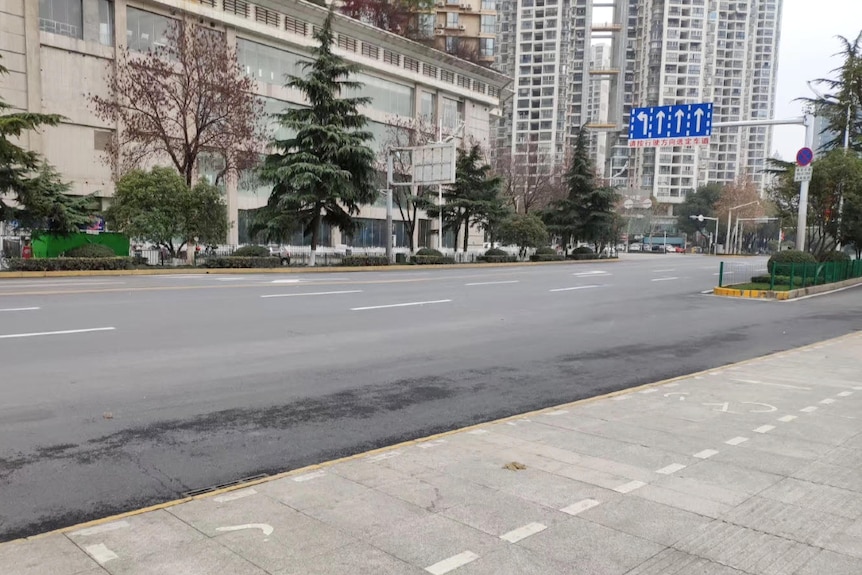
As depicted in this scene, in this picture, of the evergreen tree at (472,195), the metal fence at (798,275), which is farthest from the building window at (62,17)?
the metal fence at (798,275)

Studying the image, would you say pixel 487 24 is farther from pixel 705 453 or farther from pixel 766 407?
pixel 705 453

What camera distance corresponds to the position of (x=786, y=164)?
97.2 feet

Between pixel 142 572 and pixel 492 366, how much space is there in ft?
20.2

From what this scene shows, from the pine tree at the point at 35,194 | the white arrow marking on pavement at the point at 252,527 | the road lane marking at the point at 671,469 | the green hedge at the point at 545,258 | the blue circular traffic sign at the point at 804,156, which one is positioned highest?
the blue circular traffic sign at the point at 804,156

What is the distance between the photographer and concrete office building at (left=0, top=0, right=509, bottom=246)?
3594cm

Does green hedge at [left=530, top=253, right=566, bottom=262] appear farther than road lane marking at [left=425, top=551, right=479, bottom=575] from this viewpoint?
Yes

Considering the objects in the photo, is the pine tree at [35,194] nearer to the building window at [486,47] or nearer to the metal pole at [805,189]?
the metal pole at [805,189]

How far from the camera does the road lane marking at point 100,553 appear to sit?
3.23 meters

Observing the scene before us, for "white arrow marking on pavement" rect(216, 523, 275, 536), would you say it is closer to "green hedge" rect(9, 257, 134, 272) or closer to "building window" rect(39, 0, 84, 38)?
"green hedge" rect(9, 257, 134, 272)

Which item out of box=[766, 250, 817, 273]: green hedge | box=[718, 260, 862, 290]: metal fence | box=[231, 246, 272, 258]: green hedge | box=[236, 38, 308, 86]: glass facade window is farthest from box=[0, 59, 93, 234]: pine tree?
box=[766, 250, 817, 273]: green hedge

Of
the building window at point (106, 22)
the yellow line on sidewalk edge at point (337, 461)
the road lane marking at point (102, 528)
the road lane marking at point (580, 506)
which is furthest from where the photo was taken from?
the building window at point (106, 22)

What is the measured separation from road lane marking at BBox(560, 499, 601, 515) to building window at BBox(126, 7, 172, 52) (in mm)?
41738

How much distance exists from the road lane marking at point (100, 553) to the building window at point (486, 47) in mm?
89305

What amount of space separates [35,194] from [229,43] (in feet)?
70.9
